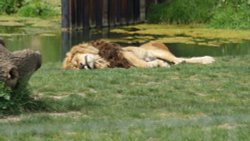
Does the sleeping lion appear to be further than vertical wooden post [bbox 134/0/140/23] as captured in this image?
No

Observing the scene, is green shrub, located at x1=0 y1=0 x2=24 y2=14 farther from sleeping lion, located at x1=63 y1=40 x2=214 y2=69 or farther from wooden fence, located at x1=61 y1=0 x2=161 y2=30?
sleeping lion, located at x1=63 y1=40 x2=214 y2=69

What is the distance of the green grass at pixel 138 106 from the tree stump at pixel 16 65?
395 millimetres

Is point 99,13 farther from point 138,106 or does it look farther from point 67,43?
point 138,106

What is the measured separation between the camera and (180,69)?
1180 cm

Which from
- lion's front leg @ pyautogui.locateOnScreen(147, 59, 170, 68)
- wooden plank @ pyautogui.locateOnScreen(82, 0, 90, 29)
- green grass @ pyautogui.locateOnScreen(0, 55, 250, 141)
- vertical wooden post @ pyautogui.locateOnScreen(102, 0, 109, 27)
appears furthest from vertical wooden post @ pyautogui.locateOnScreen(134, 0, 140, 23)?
green grass @ pyautogui.locateOnScreen(0, 55, 250, 141)

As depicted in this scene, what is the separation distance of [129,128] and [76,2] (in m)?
18.9

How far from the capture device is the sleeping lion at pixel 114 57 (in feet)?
40.9

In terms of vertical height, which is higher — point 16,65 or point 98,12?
point 16,65

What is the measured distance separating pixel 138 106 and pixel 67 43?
1292cm

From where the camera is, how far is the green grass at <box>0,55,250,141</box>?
6.29m

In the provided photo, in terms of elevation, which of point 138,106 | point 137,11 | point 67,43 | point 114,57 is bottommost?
point 67,43

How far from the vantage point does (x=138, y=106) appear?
8.09 meters

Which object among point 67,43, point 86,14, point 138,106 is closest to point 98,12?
point 86,14

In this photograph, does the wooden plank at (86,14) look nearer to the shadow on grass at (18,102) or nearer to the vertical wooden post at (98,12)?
the vertical wooden post at (98,12)
